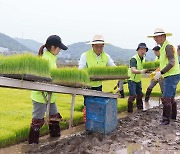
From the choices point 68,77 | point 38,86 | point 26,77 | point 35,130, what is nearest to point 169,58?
point 68,77

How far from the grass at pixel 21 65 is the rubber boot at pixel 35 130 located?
37.4 inches

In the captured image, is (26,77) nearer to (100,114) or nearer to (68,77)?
(68,77)

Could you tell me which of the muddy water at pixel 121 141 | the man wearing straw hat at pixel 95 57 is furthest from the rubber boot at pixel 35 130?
the man wearing straw hat at pixel 95 57

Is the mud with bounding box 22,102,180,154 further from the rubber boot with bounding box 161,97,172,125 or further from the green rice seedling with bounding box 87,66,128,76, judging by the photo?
the green rice seedling with bounding box 87,66,128,76

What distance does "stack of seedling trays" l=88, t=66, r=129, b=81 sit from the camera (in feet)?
19.8

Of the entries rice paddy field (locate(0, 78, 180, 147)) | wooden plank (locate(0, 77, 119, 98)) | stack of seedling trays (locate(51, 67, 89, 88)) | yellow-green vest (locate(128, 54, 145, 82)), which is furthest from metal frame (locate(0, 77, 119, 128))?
yellow-green vest (locate(128, 54, 145, 82))

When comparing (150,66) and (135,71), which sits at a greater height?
(150,66)

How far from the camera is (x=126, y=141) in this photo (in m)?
5.32

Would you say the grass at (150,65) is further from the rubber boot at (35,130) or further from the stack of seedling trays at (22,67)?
the stack of seedling trays at (22,67)

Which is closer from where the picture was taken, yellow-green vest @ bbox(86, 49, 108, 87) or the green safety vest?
the green safety vest

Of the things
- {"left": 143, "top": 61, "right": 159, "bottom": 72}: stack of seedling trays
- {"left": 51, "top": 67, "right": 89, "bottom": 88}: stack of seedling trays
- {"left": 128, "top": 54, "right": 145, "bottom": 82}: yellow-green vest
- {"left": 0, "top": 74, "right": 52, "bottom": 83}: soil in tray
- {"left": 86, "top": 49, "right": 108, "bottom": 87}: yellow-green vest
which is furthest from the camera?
{"left": 143, "top": 61, "right": 159, "bottom": 72}: stack of seedling trays

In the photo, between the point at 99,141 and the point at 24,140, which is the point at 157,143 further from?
the point at 24,140

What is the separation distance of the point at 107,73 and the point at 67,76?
4.70 ft

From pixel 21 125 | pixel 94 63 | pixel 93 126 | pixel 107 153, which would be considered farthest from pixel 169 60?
pixel 21 125
